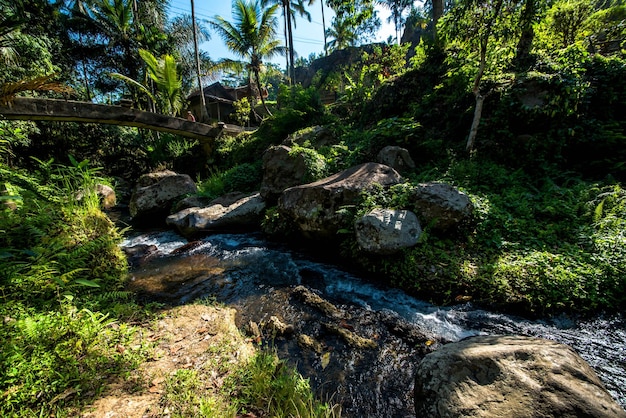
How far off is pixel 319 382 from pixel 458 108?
27.6 ft

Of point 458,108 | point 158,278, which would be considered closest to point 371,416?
point 158,278

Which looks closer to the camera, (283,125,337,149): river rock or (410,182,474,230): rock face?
(410,182,474,230): rock face

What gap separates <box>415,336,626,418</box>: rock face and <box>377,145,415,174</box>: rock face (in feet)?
16.9

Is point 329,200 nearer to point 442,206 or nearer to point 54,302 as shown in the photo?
point 442,206

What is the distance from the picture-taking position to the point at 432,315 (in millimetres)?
3436

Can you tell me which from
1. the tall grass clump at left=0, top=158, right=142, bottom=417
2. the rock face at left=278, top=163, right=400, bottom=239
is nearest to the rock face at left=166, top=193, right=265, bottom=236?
the rock face at left=278, top=163, right=400, bottom=239

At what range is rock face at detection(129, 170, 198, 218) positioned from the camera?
8969 millimetres

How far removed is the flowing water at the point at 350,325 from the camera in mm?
2492

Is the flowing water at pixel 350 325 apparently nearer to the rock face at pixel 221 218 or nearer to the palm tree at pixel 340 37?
the rock face at pixel 221 218

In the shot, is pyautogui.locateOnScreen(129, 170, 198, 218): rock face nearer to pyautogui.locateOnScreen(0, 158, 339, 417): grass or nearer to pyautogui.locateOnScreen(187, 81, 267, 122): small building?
pyautogui.locateOnScreen(0, 158, 339, 417): grass

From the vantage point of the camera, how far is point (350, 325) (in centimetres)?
333

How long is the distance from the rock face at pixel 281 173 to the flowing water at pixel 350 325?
2.77 m

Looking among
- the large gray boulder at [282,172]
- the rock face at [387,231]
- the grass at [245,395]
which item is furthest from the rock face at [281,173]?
the grass at [245,395]

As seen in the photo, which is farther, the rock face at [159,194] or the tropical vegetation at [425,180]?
the rock face at [159,194]
